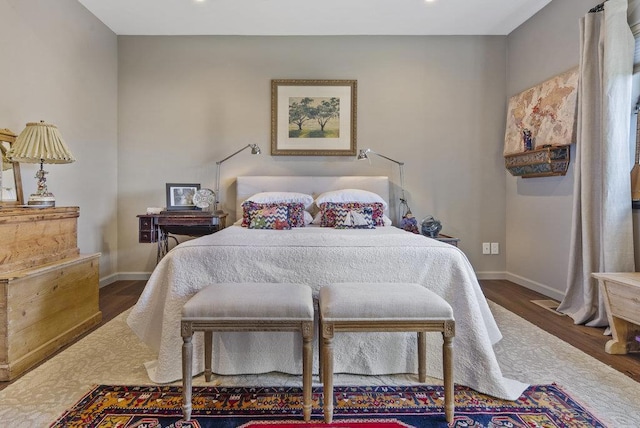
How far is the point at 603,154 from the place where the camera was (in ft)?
7.81

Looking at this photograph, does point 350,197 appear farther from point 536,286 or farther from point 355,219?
point 536,286

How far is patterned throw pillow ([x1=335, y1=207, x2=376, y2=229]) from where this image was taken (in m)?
2.85

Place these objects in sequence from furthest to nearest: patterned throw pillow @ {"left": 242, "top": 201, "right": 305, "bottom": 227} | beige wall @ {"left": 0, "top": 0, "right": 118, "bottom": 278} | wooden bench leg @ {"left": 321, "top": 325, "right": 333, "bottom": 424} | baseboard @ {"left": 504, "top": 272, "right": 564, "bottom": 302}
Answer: baseboard @ {"left": 504, "top": 272, "right": 564, "bottom": 302}, patterned throw pillow @ {"left": 242, "top": 201, "right": 305, "bottom": 227}, beige wall @ {"left": 0, "top": 0, "right": 118, "bottom": 278}, wooden bench leg @ {"left": 321, "top": 325, "right": 333, "bottom": 424}

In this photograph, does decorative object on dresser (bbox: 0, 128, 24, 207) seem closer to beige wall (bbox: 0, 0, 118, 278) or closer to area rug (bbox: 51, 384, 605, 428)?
beige wall (bbox: 0, 0, 118, 278)

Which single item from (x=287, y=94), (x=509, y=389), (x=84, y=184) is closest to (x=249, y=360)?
(x=509, y=389)

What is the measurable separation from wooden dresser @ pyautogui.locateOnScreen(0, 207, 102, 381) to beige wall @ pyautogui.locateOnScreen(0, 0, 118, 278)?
64 centimetres

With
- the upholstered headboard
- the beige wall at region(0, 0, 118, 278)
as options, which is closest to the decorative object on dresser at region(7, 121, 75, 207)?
the beige wall at region(0, 0, 118, 278)

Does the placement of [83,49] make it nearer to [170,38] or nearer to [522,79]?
[170,38]

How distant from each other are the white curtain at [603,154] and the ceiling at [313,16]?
3.29ft

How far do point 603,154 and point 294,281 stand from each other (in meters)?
2.41

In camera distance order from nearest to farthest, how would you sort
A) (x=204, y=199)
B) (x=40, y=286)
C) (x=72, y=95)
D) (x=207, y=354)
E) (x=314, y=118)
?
1. (x=207, y=354)
2. (x=40, y=286)
3. (x=72, y=95)
4. (x=204, y=199)
5. (x=314, y=118)

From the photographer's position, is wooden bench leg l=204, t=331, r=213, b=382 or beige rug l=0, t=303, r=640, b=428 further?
wooden bench leg l=204, t=331, r=213, b=382

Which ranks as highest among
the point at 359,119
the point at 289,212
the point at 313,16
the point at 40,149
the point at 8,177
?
the point at 313,16

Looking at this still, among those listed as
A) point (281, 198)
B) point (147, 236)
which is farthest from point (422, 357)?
point (147, 236)
